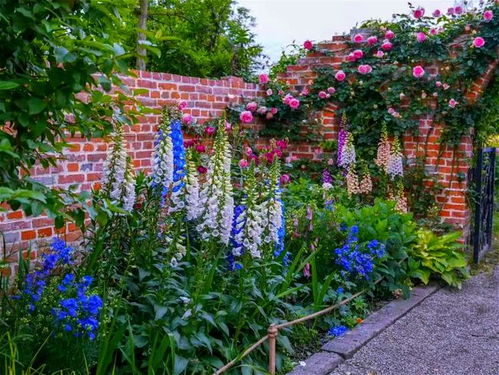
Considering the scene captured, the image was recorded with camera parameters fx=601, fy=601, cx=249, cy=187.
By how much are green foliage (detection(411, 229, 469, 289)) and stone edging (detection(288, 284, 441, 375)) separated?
349mm

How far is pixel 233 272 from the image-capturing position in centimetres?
372

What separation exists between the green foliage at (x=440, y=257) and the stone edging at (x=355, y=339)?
35 centimetres

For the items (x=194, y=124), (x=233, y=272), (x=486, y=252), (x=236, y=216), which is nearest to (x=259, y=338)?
(x=233, y=272)

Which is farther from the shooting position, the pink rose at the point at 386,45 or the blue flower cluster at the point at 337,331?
the pink rose at the point at 386,45

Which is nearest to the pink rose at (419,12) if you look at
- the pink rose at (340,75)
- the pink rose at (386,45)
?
the pink rose at (386,45)

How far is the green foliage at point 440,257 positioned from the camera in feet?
18.9

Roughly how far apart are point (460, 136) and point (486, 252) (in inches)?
71.0

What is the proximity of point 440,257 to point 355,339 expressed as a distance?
83.5 inches

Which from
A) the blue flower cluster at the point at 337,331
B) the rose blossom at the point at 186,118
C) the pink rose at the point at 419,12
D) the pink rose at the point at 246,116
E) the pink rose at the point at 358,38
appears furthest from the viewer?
the pink rose at the point at 358,38

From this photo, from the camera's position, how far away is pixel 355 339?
4.14 m

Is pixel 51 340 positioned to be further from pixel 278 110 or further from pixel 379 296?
pixel 278 110

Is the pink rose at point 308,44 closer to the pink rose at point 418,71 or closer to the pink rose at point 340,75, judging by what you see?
the pink rose at point 340,75

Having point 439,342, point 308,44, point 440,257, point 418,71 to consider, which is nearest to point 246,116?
point 308,44

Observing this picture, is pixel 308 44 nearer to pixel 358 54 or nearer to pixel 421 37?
pixel 358 54
